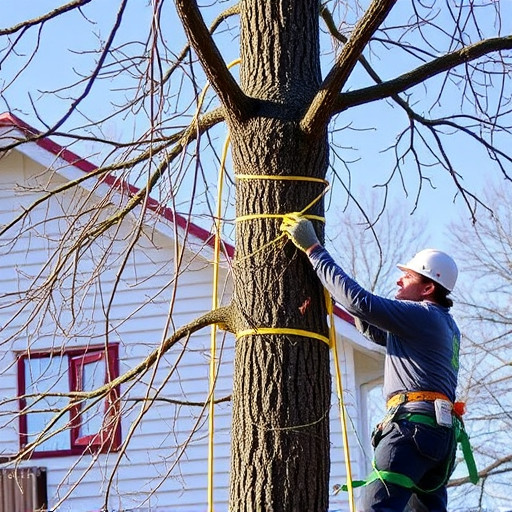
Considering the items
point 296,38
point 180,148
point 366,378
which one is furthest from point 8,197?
point 296,38

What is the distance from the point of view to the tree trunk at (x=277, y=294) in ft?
14.9

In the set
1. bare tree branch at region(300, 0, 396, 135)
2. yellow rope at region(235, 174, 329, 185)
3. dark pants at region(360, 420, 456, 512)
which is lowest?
dark pants at region(360, 420, 456, 512)

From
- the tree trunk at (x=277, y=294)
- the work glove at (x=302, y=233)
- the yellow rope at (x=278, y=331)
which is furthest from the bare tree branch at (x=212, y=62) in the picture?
the yellow rope at (x=278, y=331)

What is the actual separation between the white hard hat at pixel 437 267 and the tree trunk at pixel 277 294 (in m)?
0.67

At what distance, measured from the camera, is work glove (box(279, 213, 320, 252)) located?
4.62m

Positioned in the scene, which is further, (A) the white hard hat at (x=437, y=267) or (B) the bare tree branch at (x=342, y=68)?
(A) the white hard hat at (x=437, y=267)

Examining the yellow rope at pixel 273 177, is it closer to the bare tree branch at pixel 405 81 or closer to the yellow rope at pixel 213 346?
the yellow rope at pixel 213 346

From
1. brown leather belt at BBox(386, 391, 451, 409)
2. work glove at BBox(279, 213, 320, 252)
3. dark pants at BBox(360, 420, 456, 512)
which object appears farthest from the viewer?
brown leather belt at BBox(386, 391, 451, 409)

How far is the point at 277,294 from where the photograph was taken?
468 centimetres

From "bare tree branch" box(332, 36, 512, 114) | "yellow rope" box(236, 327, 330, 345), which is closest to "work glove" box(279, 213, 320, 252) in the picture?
"yellow rope" box(236, 327, 330, 345)

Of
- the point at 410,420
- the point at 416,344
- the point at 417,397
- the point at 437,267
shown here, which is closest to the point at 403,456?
the point at 410,420

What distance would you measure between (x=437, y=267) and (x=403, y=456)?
0.89 m

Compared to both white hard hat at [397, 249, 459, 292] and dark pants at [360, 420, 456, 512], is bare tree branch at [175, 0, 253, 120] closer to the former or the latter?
white hard hat at [397, 249, 459, 292]

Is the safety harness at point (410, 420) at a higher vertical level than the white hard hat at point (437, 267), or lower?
lower
